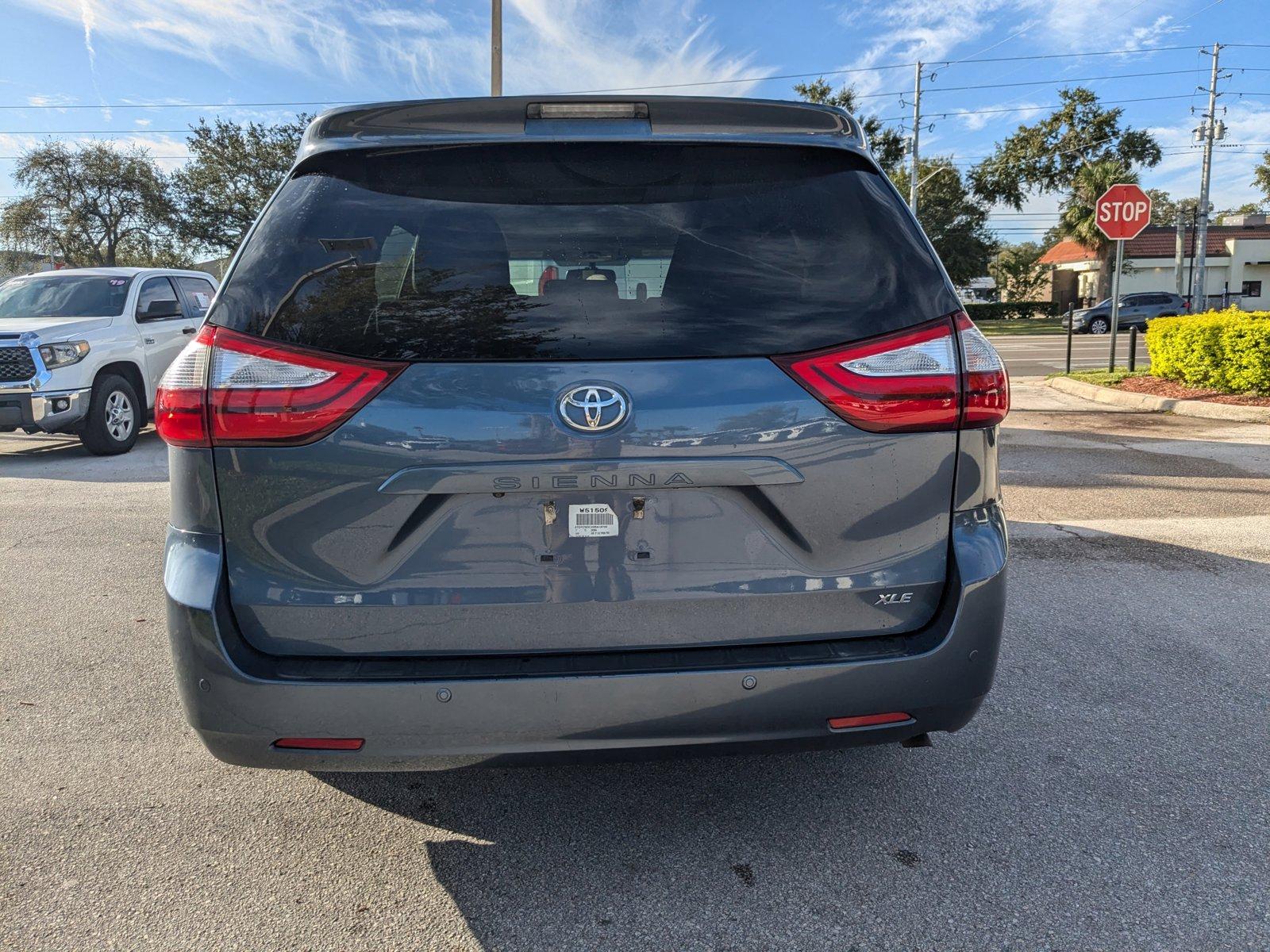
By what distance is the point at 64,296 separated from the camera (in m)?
11.0

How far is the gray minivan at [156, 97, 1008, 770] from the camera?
2135mm

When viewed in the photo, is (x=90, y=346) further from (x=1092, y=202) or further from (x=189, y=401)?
(x=1092, y=202)

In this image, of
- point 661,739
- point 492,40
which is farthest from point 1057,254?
point 661,739

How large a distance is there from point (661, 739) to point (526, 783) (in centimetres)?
106

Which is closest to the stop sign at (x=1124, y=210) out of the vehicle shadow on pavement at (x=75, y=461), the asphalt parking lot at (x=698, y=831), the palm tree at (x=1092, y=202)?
the asphalt parking lot at (x=698, y=831)

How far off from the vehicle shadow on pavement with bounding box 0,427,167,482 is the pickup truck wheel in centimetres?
13

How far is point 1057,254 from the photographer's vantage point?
6862 centimetres

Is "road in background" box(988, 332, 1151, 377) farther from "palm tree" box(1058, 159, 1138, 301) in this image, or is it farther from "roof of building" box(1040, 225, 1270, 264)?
"roof of building" box(1040, 225, 1270, 264)

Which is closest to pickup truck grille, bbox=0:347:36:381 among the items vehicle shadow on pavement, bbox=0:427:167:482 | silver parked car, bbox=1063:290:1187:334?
vehicle shadow on pavement, bbox=0:427:167:482

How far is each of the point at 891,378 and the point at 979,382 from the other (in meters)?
0.23

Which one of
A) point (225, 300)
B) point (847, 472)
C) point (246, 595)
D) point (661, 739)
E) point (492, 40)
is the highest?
point (492, 40)

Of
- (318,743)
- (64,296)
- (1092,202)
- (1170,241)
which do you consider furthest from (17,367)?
(1170,241)

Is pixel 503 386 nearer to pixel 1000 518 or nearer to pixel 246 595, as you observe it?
pixel 246 595

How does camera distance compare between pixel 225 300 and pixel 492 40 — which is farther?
pixel 492 40
